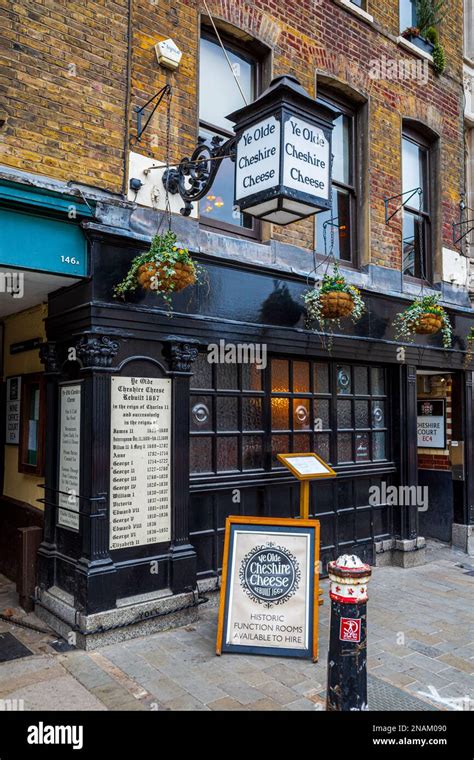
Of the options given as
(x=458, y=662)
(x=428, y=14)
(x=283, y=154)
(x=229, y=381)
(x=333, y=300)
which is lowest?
(x=458, y=662)

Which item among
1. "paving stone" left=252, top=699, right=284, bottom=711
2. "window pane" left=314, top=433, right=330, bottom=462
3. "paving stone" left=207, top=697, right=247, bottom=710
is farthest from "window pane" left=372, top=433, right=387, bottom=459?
"paving stone" left=207, top=697, right=247, bottom=710

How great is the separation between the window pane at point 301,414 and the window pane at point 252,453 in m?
0.64

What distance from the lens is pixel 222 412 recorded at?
6.44 metres

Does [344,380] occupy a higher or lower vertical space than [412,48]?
lower

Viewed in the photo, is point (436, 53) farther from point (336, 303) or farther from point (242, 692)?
point (242, 692)

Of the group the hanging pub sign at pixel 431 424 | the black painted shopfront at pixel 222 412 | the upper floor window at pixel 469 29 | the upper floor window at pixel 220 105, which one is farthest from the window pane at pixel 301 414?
the upper floor window at pixel 469 29

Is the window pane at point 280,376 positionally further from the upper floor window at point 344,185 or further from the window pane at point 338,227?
the upper floor window at point 344,185

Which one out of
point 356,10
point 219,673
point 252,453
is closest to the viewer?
point 219,673

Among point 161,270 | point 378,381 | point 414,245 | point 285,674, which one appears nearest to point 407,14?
point 414,245

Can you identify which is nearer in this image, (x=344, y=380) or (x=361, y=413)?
(x=344, y=380)

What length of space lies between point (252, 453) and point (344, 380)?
1.94 m

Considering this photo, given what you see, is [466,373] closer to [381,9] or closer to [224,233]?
[224,233]

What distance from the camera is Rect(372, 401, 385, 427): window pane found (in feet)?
27.1

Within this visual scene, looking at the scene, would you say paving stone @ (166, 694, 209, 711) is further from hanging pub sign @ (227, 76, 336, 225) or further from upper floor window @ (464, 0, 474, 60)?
upper floor window @ (464, 0, 474, 60)
